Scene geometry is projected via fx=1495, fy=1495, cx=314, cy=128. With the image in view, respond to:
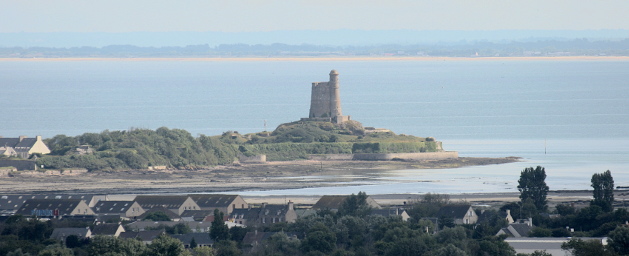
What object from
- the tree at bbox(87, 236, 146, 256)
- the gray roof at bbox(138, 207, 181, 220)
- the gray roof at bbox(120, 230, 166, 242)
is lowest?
the gray roof at bbox(138, 207, 181, 220)

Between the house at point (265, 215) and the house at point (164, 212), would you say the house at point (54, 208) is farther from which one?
the house at point (265, 215)

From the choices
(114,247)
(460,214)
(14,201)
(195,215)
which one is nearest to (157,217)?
(195,215)

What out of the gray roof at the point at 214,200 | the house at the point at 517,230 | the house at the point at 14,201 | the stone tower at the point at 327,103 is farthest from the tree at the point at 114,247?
the stone tower at the point at 327,103

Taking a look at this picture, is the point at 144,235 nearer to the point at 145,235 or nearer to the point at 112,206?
the point at 145,235

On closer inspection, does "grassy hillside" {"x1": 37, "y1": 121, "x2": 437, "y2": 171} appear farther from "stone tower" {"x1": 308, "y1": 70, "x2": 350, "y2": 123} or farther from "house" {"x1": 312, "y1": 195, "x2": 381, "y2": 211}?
"house" {"x1": 312, "y1": 195, "x2": 381, "y2": 211}

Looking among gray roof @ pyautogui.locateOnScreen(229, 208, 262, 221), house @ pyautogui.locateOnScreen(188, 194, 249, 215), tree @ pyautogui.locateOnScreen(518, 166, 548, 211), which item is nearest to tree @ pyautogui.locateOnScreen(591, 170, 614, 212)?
tree @ pyautogui.locateOnScreen(518, 166, 548, 211)
